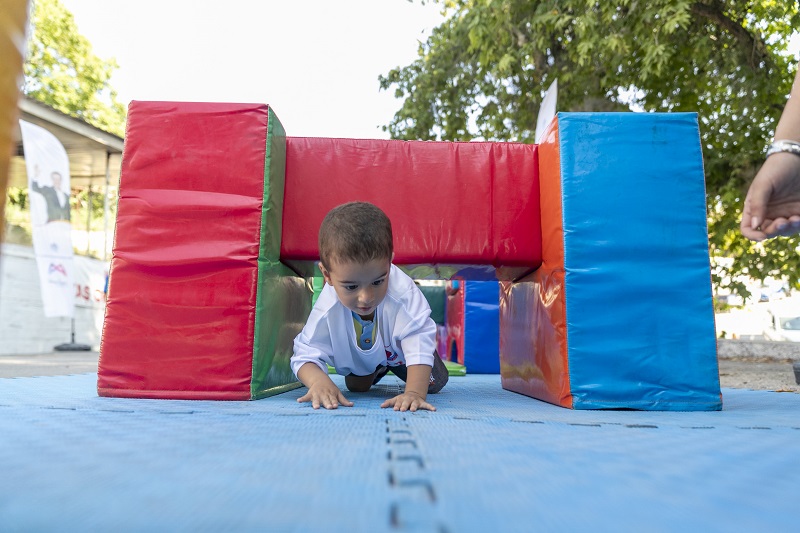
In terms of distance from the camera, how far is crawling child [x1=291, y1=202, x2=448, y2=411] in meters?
2.24

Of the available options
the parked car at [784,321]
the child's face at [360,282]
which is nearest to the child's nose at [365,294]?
the child's face at [360,282]

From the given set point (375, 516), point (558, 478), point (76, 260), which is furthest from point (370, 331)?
point (76, 260)

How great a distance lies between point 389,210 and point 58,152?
21.3ft

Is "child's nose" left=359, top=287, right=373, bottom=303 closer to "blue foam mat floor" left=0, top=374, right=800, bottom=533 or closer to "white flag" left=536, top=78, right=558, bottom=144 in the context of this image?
"blue foam mat floor" left=0, top=374, right=800, bottom=533

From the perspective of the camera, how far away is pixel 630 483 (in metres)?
1.00

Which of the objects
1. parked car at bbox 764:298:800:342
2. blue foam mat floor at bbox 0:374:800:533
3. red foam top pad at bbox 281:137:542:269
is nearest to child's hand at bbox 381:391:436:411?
blue foam mat floor at bbox 0:374:800:533

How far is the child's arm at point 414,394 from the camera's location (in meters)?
2.12

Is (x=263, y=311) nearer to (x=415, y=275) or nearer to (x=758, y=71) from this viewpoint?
(x=415, y=275)

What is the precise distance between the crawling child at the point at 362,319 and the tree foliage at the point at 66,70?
19798 mm

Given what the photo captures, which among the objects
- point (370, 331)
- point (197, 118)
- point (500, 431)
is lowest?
point (500, 431)

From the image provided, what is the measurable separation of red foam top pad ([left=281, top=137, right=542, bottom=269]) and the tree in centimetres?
314

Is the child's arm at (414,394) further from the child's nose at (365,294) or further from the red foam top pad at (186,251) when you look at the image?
the red foam top pad at (186,251)

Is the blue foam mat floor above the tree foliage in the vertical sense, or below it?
below

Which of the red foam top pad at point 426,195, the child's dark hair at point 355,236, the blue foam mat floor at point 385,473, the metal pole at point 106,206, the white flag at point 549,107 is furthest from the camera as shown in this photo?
the metal pole at point 106,206
